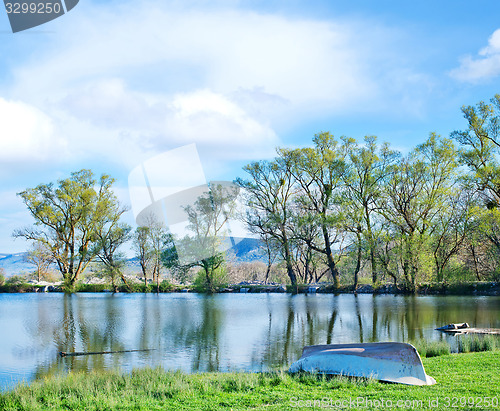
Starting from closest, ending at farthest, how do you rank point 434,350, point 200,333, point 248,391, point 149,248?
point 248,391, point 434,350, point 200,333, point 149,248

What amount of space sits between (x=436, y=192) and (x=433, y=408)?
3367 cm

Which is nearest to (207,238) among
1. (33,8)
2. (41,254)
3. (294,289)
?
(294,289)

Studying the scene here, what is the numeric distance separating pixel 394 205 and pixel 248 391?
3268cm

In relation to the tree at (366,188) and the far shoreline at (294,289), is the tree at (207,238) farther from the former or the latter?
the tree at (366,188)

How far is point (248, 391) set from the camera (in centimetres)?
768

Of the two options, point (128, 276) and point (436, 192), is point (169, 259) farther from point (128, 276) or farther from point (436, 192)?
point (436, 192)

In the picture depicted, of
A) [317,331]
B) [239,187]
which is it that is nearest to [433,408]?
[317,331]

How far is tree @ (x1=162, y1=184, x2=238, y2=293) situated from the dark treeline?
2777 millimetres

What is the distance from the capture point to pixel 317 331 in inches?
664

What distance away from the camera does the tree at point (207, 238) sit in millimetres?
41344

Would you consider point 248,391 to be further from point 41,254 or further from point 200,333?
point 41,254

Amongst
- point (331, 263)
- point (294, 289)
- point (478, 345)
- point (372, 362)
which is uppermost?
point (331, 263)

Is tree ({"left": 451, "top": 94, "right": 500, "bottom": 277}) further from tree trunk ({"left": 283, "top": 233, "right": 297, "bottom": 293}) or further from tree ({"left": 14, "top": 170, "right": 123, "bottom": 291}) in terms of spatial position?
tree ({"left": 14, "top": 170, "right": 123, "bottom": 291})

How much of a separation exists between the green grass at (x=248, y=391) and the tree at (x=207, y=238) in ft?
104
